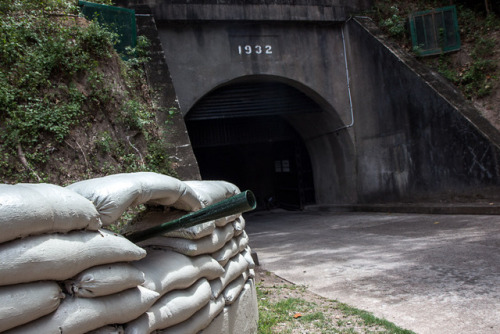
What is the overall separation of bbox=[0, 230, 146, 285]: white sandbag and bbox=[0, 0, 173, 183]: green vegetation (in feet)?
11.6

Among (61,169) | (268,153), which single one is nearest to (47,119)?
(61,169)

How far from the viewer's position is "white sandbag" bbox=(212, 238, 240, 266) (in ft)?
8.21

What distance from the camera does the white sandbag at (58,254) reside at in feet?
4.11

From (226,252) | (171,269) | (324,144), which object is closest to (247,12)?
(324,144)

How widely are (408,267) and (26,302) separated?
3.83 meters

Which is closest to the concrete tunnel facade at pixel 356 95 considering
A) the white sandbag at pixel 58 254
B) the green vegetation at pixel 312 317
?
the green vegetation at pixel 312 317

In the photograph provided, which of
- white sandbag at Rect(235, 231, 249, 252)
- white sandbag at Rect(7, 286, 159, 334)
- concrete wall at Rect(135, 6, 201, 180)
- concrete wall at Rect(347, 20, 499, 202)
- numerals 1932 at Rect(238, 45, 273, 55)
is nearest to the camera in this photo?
white sandbag at Rect(7, 286, 159, 334)

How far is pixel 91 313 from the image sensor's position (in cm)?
143

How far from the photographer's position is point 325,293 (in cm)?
380

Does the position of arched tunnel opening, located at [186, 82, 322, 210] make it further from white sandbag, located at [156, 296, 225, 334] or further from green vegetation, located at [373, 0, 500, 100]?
white sandbag, located at [156, 296, 225, 334]

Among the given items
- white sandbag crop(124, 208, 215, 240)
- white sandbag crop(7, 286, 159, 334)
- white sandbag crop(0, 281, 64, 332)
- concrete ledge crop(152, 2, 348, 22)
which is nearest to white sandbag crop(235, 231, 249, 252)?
white sandbag crop(124, 208, 215, 240)

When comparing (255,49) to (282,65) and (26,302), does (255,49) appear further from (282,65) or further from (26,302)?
(26,302)

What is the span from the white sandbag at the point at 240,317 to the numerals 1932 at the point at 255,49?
738 cm

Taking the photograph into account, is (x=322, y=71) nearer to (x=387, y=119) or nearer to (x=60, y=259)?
(x=387, y=119)
